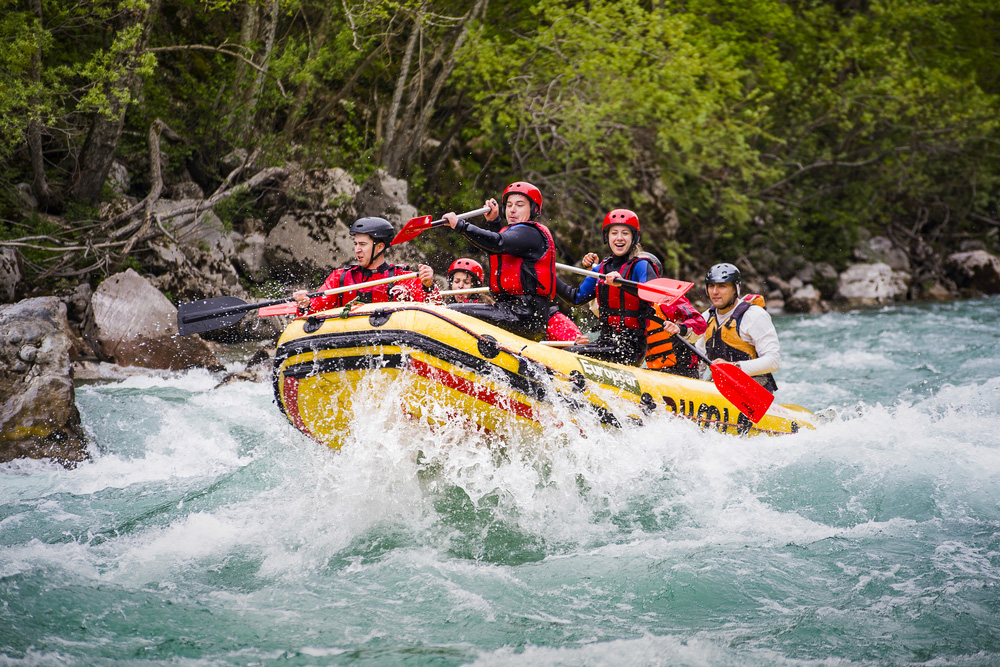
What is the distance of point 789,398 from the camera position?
8.28 meters

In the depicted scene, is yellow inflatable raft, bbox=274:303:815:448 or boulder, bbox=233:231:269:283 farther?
boulder, bbox=233:231:269:283

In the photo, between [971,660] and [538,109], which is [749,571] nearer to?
[971,660]

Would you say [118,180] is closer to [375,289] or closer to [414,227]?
[375,289]

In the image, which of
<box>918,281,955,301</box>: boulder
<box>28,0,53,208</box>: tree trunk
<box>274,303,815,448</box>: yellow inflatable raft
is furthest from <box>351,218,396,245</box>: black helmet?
<box>918,281,955,301</box>: boulder

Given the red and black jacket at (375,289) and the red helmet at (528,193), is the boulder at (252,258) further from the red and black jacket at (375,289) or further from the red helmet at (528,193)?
the red helmet at (528,193)

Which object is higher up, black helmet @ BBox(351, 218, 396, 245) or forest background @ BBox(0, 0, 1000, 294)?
forest background @ BBox(0, 0, 1000, 294)

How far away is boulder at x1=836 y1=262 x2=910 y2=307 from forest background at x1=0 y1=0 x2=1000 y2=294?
91cm

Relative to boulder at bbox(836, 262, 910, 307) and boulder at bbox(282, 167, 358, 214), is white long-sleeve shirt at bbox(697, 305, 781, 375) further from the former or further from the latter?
boulder at bbox(836, 262, 910, 307)

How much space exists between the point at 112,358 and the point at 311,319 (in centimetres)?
Answer: 424

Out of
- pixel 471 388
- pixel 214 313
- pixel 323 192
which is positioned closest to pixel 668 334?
pixel 471 388

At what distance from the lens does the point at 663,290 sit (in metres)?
4.97

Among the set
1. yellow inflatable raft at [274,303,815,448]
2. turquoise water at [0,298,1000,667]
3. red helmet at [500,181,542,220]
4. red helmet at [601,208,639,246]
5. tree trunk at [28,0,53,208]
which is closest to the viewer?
turquoise water at [0,298,1000,667]

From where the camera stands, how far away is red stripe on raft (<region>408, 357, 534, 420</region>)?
411 centimetres

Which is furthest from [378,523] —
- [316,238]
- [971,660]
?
[316,238]
